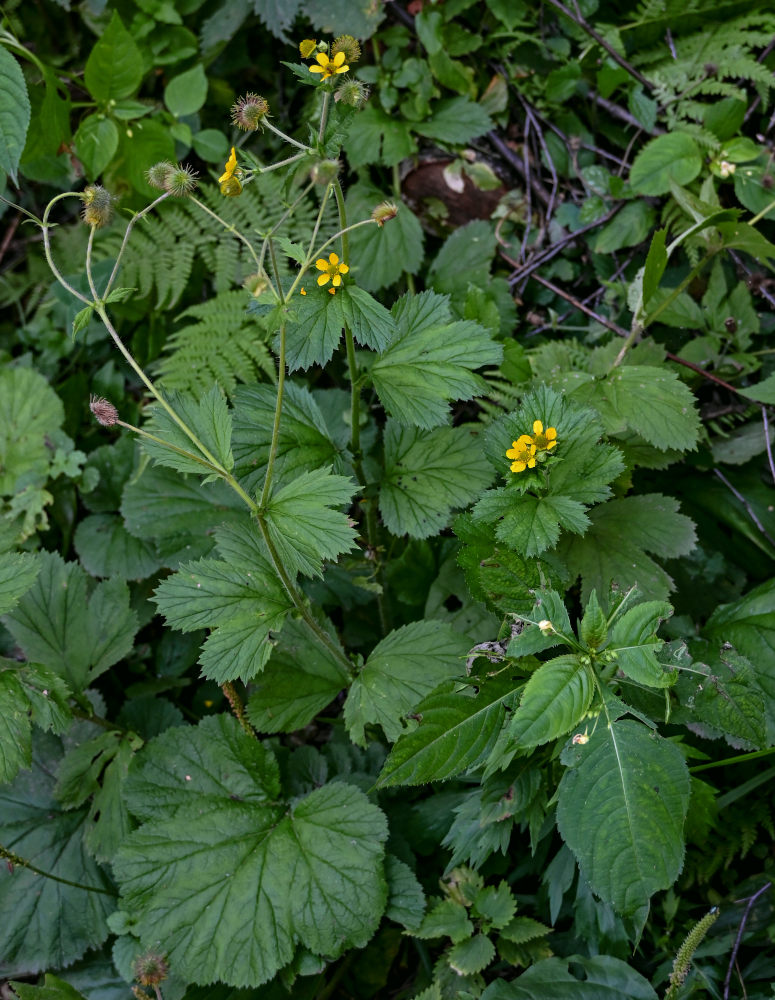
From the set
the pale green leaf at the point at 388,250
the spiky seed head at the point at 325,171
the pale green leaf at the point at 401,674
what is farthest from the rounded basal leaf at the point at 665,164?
the pale green leaf at the point at 401,674

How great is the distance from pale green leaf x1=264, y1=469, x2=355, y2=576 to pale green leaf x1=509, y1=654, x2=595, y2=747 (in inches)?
19.6

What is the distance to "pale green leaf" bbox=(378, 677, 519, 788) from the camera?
5.86 ft

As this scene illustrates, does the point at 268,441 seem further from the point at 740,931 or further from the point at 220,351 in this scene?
the point at 740,931

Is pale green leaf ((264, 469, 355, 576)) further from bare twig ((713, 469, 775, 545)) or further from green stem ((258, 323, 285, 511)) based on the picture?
bare twig ((713, 469, 775, 545))

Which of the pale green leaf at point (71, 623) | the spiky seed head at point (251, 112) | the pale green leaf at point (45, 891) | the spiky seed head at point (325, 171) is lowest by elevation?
the pale green leaf at point (45, 891)

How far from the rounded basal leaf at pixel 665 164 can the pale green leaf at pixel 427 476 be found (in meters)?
1.11

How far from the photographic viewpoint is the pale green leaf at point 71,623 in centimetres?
249

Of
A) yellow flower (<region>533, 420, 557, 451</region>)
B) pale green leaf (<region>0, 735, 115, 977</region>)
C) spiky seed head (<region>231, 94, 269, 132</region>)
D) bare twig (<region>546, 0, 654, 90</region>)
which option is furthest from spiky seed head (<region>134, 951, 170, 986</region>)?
bare twig (<region>546, 0, 654, 90</region>)

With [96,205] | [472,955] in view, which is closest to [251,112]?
[96,205]

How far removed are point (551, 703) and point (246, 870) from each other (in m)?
1.07

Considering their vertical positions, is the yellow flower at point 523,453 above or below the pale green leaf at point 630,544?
above

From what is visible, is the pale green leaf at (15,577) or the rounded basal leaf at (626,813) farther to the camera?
the pale green leaf at (15,577)

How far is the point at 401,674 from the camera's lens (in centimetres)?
212

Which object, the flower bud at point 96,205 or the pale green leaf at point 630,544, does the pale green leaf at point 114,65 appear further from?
the pale green leaf at point 630,544
